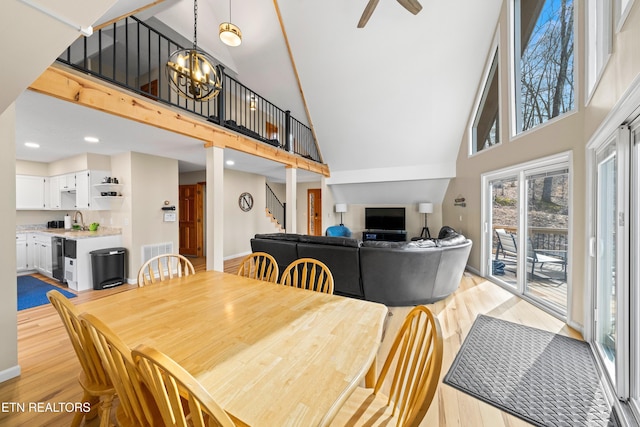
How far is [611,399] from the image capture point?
1.65 metres

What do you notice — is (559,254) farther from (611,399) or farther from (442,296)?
(611,399)

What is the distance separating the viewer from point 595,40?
2271 mm

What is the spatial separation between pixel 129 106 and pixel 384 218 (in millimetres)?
6430

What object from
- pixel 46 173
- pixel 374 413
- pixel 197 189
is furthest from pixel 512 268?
pixel 46 173

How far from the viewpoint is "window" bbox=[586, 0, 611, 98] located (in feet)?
6.48

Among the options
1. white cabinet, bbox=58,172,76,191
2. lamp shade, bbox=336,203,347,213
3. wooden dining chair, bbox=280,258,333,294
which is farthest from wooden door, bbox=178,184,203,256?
wooden dining chair, bbox=280,258,333,294

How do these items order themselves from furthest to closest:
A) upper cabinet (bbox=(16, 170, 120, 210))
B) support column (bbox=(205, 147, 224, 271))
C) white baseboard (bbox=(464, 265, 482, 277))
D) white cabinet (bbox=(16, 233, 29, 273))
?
1. white baseboard (bbox=(464, 265, 482, 277))
2. white cabinet (bbox=(16, 233, 29, 273))
3. upper cabinet (bbox=(16, 170, 120, 210))
4. support column (bbox=(205, 147, 224, 271))

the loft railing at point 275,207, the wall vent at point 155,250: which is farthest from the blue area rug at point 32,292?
the loft railing at point 275,207

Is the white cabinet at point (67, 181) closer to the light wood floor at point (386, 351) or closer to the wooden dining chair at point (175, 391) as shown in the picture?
the light wood floor at point (386, 351)

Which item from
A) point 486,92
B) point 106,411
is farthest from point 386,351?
point 486,92

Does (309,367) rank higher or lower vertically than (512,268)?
higher

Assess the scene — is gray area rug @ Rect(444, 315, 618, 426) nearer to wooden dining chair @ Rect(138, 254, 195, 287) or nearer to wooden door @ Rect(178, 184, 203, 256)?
wooden dining chair @ Rect(138, 254, 195, 287)

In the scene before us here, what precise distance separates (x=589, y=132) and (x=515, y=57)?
2.10m

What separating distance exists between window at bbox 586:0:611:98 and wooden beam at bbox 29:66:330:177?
410 cm
